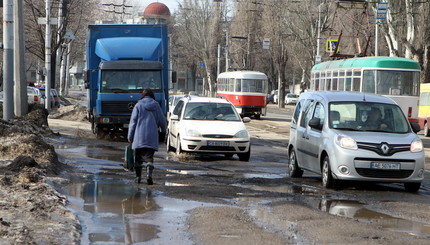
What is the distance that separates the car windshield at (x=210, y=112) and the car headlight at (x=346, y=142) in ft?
22.1

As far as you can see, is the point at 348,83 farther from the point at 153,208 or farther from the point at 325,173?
the point at 153,208

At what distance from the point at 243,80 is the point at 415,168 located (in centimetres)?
3720

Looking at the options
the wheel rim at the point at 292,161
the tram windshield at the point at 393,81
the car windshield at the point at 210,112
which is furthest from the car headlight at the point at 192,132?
the tram windshield at the point at 393,81

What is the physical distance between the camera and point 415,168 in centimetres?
1257

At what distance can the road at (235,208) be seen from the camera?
8055 mm

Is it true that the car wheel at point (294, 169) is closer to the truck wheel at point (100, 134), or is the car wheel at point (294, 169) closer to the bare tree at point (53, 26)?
the truck wheel at point (100, 134)

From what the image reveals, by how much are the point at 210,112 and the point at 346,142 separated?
283 inches

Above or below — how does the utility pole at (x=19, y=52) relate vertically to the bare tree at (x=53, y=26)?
below

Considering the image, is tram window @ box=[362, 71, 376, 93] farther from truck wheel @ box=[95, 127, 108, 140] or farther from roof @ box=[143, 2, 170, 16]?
roof @ box=[143, 2, 170, 16]

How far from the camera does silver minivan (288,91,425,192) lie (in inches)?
492

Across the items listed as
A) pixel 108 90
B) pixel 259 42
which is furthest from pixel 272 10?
pixel 108 90

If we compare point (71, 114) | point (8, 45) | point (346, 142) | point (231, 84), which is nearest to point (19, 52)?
point (8, 45)

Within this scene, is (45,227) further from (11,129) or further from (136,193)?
(11,129)

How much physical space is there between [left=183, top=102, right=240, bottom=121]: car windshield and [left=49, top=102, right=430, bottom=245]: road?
285 centimetres
